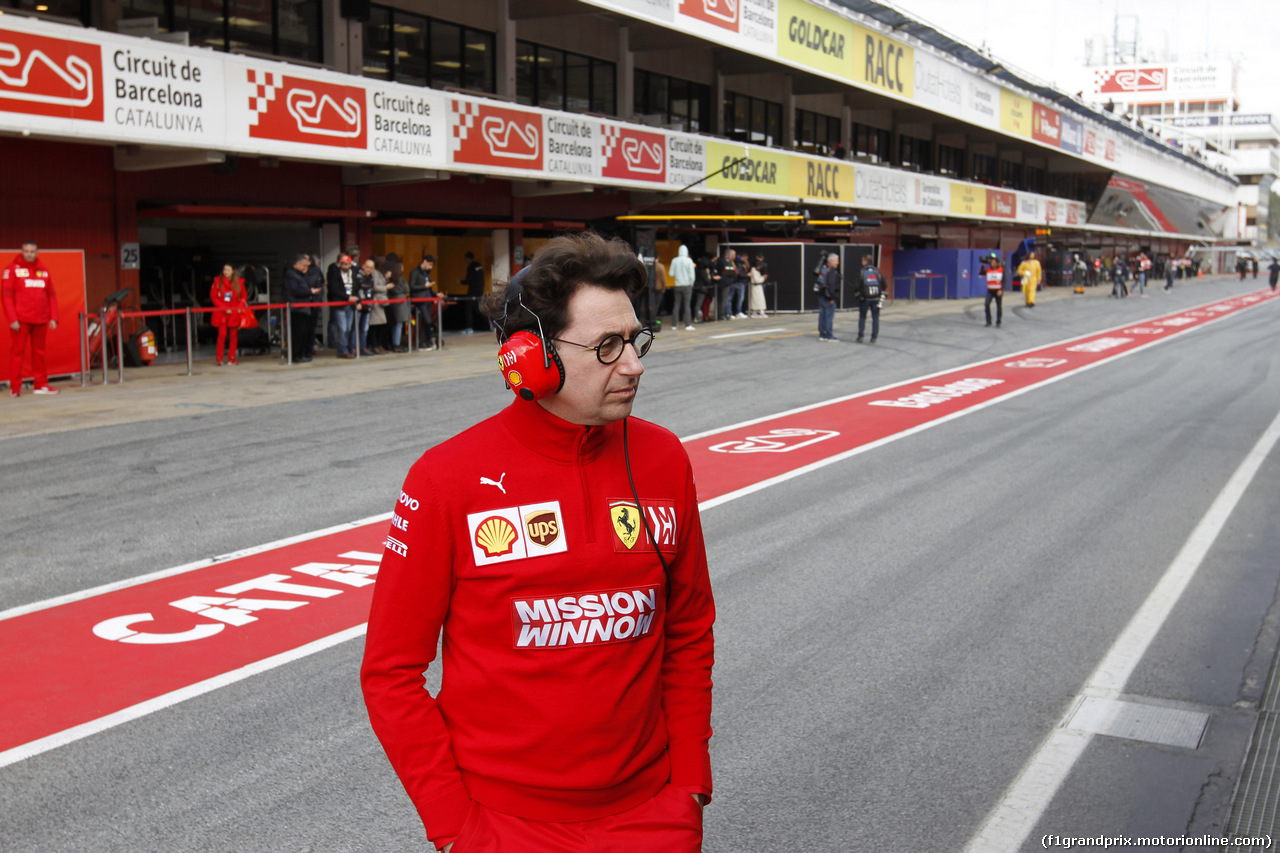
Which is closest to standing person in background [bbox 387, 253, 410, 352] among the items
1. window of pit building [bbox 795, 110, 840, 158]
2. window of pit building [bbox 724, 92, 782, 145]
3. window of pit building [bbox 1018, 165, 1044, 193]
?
window of pit building [bbox 724, 92, 782, 145]

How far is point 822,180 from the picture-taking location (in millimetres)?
34094

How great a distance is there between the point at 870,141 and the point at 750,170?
17.5 metres

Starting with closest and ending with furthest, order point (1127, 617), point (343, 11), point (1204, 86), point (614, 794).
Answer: point (614, 794), point (1127, 617), point (343, 11), point (1204, 86)

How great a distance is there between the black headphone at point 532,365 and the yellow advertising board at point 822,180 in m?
30.9

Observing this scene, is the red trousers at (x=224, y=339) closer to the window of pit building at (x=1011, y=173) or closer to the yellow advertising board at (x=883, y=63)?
the yellow advertising board at (x=883, y=63)

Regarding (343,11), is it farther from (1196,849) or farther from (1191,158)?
(1191,158)

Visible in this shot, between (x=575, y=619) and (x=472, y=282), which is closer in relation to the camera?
(x=575, y=619)

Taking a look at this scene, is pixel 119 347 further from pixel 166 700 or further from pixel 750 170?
pixel 750 170

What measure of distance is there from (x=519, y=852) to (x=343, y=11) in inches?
840

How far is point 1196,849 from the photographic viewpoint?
158 inches

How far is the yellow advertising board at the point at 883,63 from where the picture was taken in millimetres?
34562

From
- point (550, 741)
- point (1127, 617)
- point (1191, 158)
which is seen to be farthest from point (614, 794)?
point (1191, 158)

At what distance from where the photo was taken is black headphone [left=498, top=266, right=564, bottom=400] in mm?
2273

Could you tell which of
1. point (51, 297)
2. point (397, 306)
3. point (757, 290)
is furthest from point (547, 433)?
point (757, 290)
